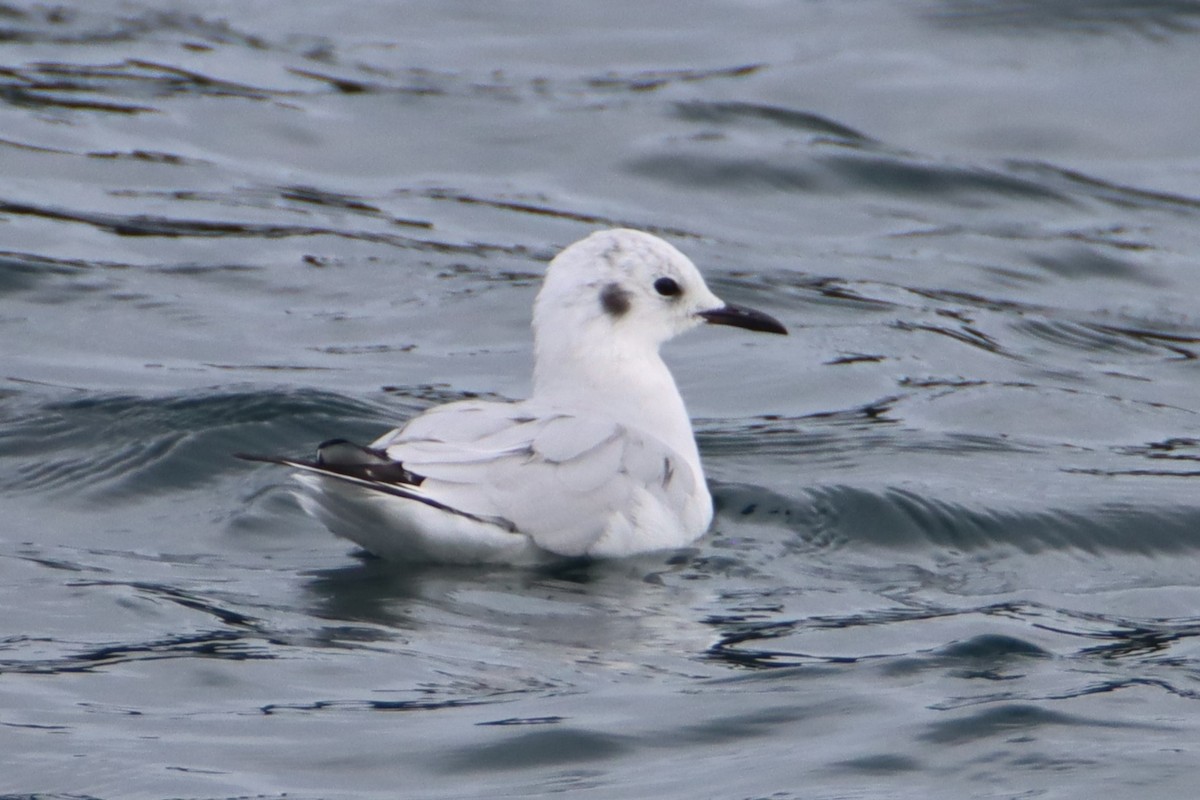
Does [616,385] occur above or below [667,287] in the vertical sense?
below

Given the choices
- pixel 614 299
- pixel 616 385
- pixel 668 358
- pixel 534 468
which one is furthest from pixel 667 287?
pixel 668 358

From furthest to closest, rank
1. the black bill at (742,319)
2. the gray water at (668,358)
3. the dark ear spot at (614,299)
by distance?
the black bill at (742,319) < the dark ear spot at (614,299) < the gray water at (668,358)

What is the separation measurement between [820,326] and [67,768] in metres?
6.84

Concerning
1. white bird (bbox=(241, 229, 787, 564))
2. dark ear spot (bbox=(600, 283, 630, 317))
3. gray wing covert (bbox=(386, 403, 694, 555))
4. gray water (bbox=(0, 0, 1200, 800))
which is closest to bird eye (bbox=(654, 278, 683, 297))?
white bird (bbox=(241, 229, 787, 564))

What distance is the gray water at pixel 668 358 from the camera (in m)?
5.28

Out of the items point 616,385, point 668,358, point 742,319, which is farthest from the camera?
point 668,358

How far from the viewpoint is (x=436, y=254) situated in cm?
1209

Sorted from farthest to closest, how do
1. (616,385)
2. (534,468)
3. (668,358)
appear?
(668,358) → (616,385) → (534,468)

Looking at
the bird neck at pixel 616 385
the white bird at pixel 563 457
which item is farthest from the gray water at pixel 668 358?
the bird neck at pixel 616 385

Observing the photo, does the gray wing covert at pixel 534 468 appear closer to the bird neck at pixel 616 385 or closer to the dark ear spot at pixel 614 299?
the bird neck at pixel 616 385

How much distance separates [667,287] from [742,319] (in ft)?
1.16

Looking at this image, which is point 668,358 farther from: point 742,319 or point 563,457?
point 563,457

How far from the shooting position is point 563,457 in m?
6.80

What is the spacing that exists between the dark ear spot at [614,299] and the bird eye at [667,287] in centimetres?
17
